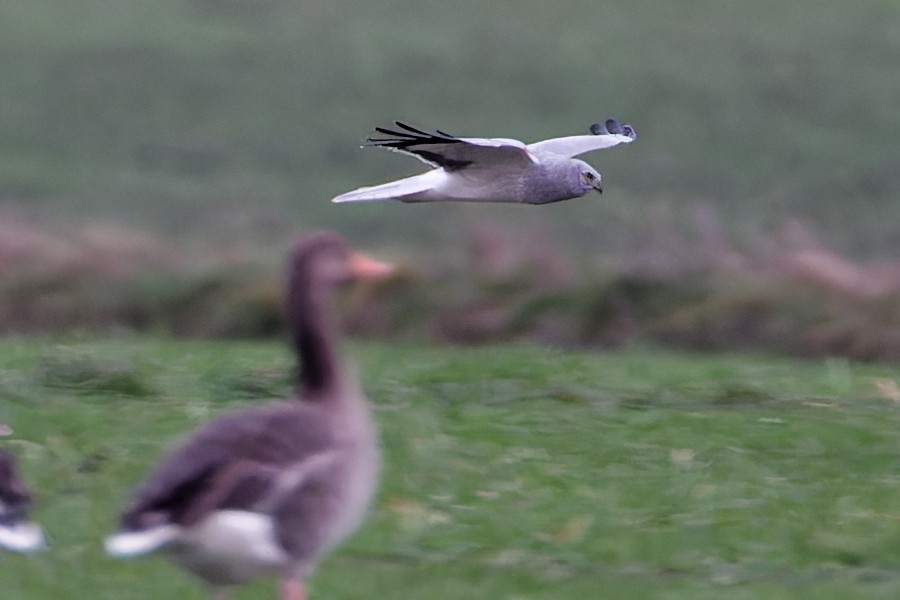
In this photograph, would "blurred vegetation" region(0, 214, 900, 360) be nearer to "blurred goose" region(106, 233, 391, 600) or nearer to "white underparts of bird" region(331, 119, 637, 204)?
"white underparts of bird" region(331, 119, 637, 204)

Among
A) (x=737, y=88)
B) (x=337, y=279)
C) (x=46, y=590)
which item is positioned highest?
(x=737, y=88)

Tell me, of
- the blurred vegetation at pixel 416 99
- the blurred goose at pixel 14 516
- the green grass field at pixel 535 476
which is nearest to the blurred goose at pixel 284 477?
the blurred goose at pixel 14 516

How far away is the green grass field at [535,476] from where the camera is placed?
7.65 metres

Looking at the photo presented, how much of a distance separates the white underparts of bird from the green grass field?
104 centimetres

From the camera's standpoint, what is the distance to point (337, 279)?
22.7ft

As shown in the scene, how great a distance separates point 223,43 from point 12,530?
3410 cm

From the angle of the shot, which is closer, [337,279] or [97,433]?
[337,279]

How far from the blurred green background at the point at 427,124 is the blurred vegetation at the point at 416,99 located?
0.21ft

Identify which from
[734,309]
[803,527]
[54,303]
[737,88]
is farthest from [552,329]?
[737,88]

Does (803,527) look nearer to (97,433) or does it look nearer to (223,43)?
(97,433)

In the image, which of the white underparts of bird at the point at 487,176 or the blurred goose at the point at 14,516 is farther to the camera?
the white underparts of bird at the point at 487,176

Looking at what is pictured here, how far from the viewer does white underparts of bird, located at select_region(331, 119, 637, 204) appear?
1090 centimetres

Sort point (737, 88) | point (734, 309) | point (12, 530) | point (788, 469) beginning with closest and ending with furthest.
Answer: point (12, 530) → point (788, 469) → point (734, 309) → point (737, 88)

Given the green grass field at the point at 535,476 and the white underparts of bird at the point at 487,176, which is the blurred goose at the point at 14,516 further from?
the white underparts of bird at the point at 487,176
